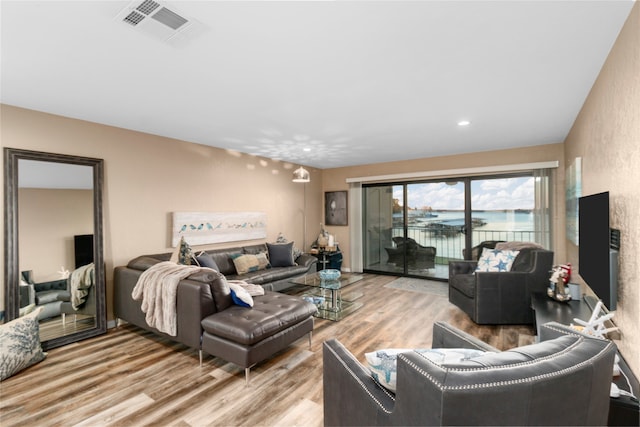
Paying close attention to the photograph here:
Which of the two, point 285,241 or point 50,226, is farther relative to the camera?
point 285,241

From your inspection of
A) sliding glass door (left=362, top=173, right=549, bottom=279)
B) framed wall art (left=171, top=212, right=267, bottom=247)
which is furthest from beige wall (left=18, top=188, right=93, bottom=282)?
sliding glass door (left=362, top=173, right=549, bottom=279)

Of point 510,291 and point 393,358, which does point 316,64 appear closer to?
point 393,358

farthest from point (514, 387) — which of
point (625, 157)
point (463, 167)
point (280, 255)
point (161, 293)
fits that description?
point (463, 167)

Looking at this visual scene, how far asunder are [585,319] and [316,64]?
3.08 metres

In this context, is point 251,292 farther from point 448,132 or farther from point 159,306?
point 448,132

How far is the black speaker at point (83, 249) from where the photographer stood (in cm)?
327

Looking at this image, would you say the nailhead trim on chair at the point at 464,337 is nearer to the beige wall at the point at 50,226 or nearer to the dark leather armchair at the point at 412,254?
the beige wall at the point at 50,226

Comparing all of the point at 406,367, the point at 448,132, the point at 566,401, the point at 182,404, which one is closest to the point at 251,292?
the point at 182,404

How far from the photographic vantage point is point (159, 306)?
9.45 ft

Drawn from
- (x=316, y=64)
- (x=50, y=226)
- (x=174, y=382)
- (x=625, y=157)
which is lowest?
(x=174, y=382)

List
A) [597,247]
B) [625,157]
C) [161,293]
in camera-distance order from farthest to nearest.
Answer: [161,293]
[597,247]
[625,157]

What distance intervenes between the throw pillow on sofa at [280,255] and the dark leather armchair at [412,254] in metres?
2.37

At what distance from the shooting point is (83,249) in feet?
10.9

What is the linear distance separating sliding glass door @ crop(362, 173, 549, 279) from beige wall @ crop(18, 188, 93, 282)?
5099mm
